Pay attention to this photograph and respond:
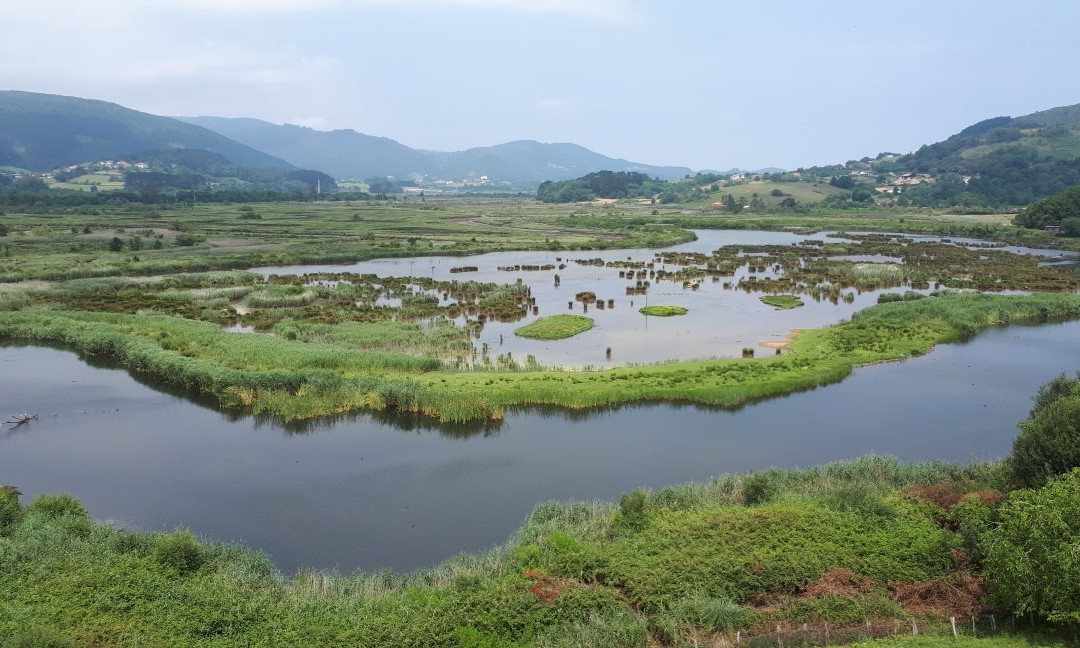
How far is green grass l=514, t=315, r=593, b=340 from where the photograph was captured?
50.1 metres

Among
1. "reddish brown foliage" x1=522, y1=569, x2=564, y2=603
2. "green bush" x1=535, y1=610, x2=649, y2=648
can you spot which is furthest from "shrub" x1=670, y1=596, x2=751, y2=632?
"reddish brown foliage" x1=522, y1=569, x2=564, y2=603

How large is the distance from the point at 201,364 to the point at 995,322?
2210 inches

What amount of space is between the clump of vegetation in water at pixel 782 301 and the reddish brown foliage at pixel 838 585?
150 ft

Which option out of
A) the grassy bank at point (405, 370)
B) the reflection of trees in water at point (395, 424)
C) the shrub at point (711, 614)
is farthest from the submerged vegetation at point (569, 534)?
the reflection of trees in water at point (395, 424)

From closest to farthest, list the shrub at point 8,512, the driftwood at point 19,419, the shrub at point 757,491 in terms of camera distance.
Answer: the shrub at point 8,512 → the shrub at point 757,491 → the driftwood at point 19,419

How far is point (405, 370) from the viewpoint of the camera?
39781mm

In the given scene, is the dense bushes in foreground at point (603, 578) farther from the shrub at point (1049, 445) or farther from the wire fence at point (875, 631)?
the shrub at point (1049, 445)

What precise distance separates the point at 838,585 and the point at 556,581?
24.1 feet

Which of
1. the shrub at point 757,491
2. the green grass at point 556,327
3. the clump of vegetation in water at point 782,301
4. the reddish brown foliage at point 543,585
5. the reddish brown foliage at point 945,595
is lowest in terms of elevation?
the reddish brown foliage at point 543,585

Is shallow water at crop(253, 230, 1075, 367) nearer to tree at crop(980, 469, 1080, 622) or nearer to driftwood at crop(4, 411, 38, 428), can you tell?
driftwood at crop(4, 411, 38, 428)

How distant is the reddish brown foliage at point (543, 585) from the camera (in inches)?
702

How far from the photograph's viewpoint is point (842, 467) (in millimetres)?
26719

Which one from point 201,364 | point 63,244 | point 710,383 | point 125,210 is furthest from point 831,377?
point 125,210

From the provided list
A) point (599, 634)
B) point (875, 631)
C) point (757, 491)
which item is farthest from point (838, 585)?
point (599, 634)
